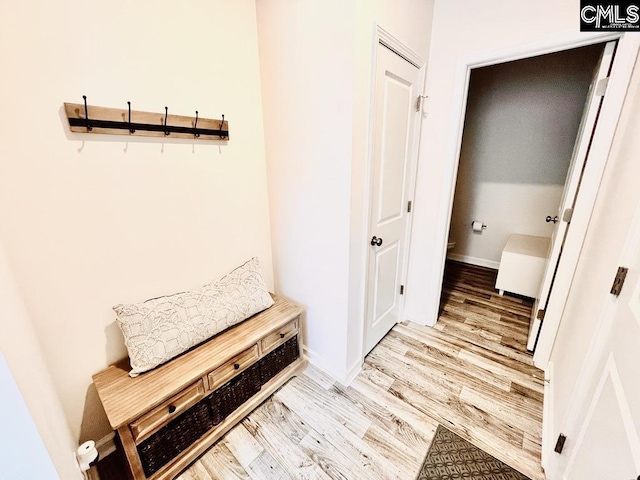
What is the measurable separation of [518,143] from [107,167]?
3.89m

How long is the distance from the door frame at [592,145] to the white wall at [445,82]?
0.05 feet

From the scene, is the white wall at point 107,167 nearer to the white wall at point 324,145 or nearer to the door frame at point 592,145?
the white wall at point 324,145

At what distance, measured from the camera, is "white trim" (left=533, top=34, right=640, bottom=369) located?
1336 millimetres

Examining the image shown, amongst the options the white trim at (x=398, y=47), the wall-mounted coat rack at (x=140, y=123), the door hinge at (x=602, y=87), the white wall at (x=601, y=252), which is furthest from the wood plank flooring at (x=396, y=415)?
the white trim at (x=398, y=47)

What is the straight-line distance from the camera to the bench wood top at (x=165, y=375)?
3.65 ft

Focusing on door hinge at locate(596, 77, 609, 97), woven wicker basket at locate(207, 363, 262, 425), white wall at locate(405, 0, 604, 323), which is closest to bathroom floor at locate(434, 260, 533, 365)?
white wall at locate(405, 0, 604, 323)

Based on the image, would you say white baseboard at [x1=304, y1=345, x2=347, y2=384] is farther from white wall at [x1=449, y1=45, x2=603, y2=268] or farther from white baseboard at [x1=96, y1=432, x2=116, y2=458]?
white wall at [x1=449, y1=45, x2=603, y2=268]

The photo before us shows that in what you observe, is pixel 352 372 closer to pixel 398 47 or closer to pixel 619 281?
pixel 619 281

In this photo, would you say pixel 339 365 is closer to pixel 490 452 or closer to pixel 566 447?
pixel 490 452

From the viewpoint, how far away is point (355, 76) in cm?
128

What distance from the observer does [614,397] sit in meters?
0.80

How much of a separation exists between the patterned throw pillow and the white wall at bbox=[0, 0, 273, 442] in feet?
0.46

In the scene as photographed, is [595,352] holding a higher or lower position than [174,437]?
higher

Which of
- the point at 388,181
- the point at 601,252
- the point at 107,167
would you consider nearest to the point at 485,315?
the point at 601,252
